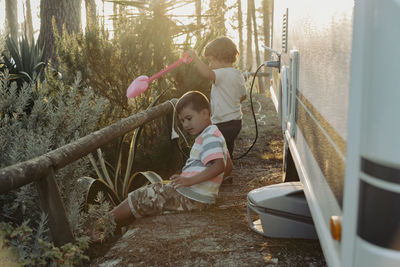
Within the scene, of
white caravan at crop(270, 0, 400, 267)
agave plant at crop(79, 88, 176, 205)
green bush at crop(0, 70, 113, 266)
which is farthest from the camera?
agave plant at crop(79, 88, 176, 205)

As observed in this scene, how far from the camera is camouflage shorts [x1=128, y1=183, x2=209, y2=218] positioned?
307cm

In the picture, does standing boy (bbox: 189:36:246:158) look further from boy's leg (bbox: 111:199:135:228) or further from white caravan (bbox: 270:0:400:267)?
white caravan (bbox: 270:0:400:267)

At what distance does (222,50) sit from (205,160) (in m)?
1.77

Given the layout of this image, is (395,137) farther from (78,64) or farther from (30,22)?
(30,22)

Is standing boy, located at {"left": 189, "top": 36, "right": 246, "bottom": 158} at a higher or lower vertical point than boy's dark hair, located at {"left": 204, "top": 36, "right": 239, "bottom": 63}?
lower

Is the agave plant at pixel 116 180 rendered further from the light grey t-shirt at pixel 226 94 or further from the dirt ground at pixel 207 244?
the light grey t-shirt at pixel 226 94

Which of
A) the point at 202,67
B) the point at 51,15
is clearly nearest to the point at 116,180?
the point at 202,67

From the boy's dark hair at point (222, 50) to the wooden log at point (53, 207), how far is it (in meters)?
2.61

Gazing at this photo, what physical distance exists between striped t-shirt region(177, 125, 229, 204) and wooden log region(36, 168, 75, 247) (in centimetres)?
102

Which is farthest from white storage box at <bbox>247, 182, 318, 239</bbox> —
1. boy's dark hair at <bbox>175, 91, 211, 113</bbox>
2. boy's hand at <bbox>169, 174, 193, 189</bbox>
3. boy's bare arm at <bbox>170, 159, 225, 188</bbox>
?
boy's dark hair at <bbox>175, 91, 211, 113</bbox>

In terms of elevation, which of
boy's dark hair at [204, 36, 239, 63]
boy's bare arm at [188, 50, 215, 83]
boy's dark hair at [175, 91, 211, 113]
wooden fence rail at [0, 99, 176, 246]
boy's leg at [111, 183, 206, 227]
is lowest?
boy's leg at [111, 183, 206, 227]

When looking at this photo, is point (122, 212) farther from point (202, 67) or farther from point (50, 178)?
point (202, 67)

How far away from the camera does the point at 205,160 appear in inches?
117

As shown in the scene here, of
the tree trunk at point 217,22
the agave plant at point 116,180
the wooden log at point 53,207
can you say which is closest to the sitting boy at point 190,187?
the agave plant at point 116,180
